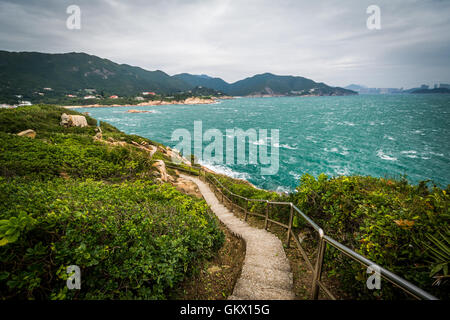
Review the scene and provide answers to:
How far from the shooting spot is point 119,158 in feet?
28.5

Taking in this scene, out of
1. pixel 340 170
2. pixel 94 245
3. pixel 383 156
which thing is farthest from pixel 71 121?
pixel 383 156

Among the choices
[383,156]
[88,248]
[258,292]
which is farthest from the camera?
[383,156]

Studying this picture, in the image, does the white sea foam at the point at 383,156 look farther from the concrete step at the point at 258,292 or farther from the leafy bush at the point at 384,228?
the concrete step at the point at 258,292

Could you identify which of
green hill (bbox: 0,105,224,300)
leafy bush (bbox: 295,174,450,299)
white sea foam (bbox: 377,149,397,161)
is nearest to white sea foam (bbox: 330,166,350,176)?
white sea foam (bbox: 377,149,397,161)

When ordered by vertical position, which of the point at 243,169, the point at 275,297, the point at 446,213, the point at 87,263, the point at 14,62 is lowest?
the point at 243,169

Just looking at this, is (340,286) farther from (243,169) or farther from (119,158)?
(243,169)

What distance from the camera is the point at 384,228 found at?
2748mm

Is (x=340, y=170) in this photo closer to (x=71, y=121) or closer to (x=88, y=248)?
(x=88, y=248)

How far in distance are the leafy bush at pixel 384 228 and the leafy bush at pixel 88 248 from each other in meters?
2.84

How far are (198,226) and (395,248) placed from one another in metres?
3.65

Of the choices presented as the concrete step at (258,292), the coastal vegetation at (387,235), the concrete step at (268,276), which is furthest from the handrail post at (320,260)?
the concrete step at (268,276)

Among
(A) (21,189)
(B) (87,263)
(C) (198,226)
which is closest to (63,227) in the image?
(B) (87,263)

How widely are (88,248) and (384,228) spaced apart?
14.3 feet

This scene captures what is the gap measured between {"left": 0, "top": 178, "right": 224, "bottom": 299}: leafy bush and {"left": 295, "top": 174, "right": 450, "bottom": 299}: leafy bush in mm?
2841
